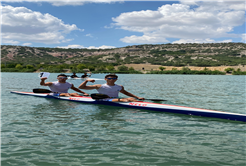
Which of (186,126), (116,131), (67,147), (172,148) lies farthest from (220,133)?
(67,147)

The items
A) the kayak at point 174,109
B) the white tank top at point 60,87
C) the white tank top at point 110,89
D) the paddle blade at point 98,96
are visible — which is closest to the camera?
the kayak at point 174,109

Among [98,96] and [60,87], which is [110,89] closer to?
[98,96]

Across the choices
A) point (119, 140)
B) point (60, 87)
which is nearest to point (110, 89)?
point (60, 87)

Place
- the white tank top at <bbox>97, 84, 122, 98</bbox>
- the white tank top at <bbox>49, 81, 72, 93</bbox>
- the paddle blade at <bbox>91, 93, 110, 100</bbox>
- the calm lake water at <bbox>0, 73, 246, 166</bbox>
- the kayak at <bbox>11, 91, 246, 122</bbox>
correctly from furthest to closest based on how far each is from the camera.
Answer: the white tank top at <bbox>49, 81, 72, 93</bbox> < the paddle blade at <bbox>91, 93, 110, 100</bbox> < the white tank top at <bbox>97, 84, 122, 98</bbox> < the kayak at <bbox>11, 91, 246, 122</bbox> < the calm lake water at <bbox>0, 73, 246, 166</bbox>

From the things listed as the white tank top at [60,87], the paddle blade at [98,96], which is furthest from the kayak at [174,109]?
the white tank top at [60,87]

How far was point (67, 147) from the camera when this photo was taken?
6117 mm

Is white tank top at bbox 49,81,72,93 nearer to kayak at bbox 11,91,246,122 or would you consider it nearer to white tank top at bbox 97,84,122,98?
kayak at bbox 11,91,246,122

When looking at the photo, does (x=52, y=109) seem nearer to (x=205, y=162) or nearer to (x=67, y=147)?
(x=67, y=147)

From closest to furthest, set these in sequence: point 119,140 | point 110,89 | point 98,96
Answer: point 119,140, point 110,89, point 98,96

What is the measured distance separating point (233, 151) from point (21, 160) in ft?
16.7

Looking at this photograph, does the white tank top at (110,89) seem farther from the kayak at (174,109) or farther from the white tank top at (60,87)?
the white tank top at (60,87)

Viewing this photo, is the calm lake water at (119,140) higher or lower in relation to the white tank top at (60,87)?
lower

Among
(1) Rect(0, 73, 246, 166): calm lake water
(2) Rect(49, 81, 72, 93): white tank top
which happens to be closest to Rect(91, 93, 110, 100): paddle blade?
(1) Rect(0, 73, 246, 166): calm lake water

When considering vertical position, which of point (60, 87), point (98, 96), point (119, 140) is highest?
point (60, 87)
